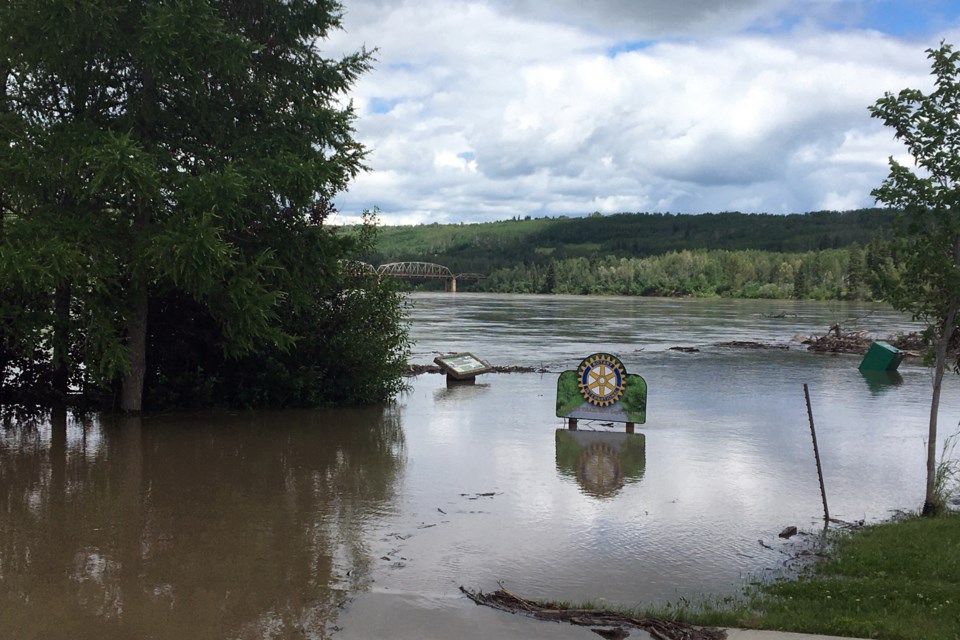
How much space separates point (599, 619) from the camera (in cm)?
657

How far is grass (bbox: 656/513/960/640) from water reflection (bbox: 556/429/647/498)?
11.2 feet

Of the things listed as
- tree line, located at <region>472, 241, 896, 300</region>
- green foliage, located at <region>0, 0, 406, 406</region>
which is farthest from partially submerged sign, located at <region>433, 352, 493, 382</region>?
tree line, located at <region>472, 241, 896, 300</region>

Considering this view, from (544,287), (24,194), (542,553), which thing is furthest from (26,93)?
(544,287)

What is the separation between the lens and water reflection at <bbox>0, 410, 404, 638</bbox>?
657 centimetres

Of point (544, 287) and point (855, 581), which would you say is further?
point (544, 287)

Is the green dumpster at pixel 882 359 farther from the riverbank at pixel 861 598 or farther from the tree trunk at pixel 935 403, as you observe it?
the riverbank at pixel 861 598

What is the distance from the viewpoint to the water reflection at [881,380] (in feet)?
74.7

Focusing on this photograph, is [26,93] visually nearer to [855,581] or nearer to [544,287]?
[855,581]

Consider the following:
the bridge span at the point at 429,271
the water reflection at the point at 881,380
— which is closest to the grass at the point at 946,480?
the water reflection at the point at 881,380

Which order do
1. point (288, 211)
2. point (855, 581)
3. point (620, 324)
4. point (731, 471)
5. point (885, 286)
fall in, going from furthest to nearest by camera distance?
1. point (620, 324)
2. point (288, 211)
3. point (731, 471)
4. point (885, 286)
5. point (855, 581)

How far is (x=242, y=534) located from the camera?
8.74 meters

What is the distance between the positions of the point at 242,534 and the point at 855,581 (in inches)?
237

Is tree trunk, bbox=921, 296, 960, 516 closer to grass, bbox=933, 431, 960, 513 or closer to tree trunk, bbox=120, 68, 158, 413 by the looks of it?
grass, bbox=933, 431, 960, 513

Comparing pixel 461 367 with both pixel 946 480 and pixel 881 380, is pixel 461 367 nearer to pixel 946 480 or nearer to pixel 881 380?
pixel 881 380
